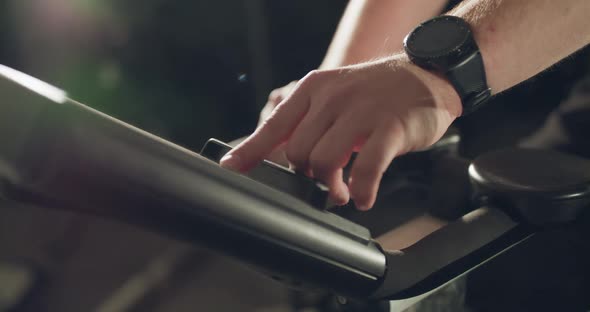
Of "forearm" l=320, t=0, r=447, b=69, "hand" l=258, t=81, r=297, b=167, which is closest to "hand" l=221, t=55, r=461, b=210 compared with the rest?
"hand" l=258, t=81, r=297, b=167

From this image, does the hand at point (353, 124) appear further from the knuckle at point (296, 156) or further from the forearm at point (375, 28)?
the forearm at point (375, 28)

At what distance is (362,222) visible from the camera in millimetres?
762

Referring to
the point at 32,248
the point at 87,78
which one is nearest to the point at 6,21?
the point at 87,78

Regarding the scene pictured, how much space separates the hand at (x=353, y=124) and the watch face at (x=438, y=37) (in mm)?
45

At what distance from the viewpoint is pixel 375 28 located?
0.92 metres

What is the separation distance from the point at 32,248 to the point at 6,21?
549 mm

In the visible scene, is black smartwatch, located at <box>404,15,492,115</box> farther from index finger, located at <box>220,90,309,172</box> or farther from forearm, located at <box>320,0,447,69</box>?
forearm, located at <box>320,0,447,69</box>

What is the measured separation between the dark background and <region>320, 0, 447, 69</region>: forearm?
0.28m

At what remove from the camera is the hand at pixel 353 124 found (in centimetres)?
43

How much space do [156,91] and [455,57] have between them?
1.10 metres

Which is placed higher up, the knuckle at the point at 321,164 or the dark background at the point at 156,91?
the knuckle at the point at 321,164

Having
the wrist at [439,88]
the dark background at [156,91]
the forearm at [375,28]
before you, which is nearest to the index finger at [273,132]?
the wrist at [439,88]

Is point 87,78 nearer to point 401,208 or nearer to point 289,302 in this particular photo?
point 289,302

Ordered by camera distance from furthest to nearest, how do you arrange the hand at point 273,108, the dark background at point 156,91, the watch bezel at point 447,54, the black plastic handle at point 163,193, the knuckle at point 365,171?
the dark background at point 156,91 < the hand at point 273,108 < the watch bezel at point 447,54 < the knuckle at point 365,171 < the black plastic handle at point 163,193
